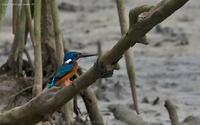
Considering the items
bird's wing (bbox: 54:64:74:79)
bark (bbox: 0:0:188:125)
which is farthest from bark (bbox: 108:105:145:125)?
bird's wing (bbox: 54:64:74:79)

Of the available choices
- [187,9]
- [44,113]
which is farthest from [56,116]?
[187,9]

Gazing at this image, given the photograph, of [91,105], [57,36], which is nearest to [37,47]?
[57,36]

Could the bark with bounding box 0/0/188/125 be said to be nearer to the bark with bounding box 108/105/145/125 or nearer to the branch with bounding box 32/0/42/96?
the branch with bounding box 32/0/42/96

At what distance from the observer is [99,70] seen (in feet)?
10.7

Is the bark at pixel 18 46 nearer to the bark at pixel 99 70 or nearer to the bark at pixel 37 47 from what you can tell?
the bark at pixel 37 47

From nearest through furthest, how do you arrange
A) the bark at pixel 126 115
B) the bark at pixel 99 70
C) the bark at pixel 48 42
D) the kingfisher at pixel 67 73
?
1. the bark at pixel 99 70
2. the kingfisher at pixel 67 73
3. the bark at pixel 48 42
4. the bark at pixel 126 115

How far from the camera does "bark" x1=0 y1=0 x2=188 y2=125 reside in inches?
123

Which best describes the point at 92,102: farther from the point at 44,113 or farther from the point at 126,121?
the point at 44,113

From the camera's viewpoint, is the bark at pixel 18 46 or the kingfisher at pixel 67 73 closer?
the kingfisher at pixel 67 73

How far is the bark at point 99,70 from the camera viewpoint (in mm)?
3121

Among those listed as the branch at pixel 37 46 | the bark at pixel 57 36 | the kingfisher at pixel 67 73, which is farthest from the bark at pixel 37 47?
the kingfisher at pixel 67 73

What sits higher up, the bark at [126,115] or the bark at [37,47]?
the bark at [37,47]

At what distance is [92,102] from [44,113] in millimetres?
1665

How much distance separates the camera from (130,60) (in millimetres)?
4820
